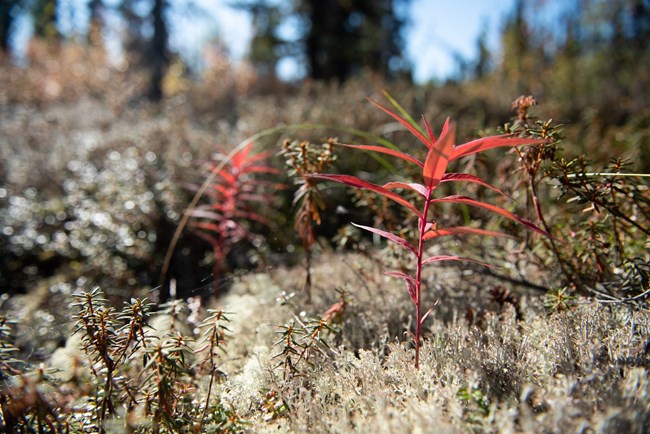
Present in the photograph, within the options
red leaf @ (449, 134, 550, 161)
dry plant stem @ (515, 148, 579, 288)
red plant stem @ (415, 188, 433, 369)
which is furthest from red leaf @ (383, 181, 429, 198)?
dry plant stem @ (515, 148, 579, 288)

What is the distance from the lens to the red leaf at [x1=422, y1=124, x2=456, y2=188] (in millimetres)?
1150

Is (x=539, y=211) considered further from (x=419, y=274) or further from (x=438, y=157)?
(x=438, y=157)

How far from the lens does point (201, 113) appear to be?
321 inches

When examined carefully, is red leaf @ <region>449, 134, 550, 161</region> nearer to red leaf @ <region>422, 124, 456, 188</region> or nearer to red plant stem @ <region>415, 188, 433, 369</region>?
red leaf @ <region>422, 124, 456, 188</region>

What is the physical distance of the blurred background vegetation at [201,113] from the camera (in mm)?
3525

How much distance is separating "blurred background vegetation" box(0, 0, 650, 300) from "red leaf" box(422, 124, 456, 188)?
2.50 ft

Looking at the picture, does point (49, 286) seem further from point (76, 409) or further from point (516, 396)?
point (516, 396)

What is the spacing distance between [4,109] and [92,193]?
500 cm

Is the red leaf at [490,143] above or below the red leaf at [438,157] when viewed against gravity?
above

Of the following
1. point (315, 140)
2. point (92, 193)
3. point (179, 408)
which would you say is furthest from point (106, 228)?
point (179, 408)

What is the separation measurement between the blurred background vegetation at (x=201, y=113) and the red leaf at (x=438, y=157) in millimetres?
762

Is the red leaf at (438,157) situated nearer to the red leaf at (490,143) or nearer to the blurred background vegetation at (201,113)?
the red leaf at (490,143)

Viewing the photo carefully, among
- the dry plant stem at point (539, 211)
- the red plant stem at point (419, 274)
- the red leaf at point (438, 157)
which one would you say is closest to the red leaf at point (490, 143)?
the red leaf at point (438, 157)

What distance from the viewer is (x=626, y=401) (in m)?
1.17
